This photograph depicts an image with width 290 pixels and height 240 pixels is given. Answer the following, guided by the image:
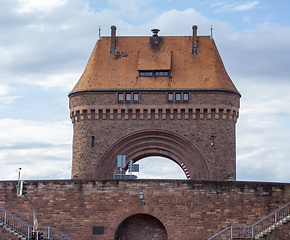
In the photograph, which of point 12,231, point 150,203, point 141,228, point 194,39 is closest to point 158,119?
point 194,39

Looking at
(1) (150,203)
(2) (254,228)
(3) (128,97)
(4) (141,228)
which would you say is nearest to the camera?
(2) (254,228)

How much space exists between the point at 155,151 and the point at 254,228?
36.8 ft

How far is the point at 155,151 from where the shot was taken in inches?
1784

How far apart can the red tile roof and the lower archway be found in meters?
10.9

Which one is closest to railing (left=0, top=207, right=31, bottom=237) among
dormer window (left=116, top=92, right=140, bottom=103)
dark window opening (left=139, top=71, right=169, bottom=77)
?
dormer window (left=116, top=92, right=140, bottom=103)

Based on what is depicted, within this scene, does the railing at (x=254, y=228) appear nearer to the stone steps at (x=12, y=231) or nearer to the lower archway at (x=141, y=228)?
the lower archway at (x=141, y=228)

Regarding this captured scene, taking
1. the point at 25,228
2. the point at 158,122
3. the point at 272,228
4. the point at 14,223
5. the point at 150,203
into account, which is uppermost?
the point at 158,122

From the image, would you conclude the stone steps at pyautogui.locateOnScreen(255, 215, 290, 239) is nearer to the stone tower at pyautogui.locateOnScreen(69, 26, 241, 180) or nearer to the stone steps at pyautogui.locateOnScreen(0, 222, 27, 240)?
the stone tower at pyautogui.locateOnScreen(69, 26, 241, 180)

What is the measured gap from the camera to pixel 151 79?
4581cm

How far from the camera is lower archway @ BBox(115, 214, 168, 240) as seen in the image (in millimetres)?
38625

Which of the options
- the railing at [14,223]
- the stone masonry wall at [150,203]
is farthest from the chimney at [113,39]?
the railing at [14,223]

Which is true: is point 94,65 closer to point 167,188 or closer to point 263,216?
point 167,188

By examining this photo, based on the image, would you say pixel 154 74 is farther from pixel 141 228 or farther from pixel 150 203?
pixel 141 228

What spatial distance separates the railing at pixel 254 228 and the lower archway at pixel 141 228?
12.5 feet
